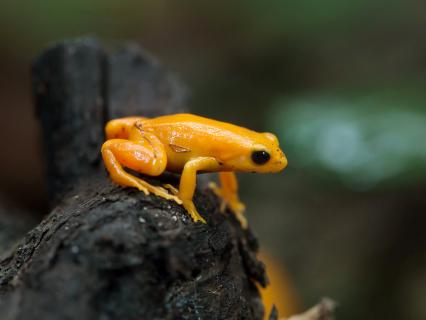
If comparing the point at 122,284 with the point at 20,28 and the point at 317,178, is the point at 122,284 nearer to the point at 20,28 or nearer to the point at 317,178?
the point at 317,178

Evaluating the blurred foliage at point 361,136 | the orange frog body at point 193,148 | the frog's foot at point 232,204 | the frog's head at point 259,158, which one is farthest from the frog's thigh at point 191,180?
the blurred foliage at point 361,136

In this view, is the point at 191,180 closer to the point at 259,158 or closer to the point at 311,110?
the point at 259,158

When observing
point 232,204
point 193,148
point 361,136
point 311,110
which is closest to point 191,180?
point 193,148

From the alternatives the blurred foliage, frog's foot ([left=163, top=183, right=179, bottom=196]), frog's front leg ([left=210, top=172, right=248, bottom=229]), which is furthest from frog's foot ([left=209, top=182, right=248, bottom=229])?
the blurred foliage

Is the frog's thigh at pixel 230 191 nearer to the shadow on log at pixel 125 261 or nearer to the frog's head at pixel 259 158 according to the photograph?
the shadow on log at pixel 125 261

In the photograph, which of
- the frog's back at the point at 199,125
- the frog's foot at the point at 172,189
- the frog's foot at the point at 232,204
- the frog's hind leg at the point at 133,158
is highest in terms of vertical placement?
the frog's back at the point at 199,125
